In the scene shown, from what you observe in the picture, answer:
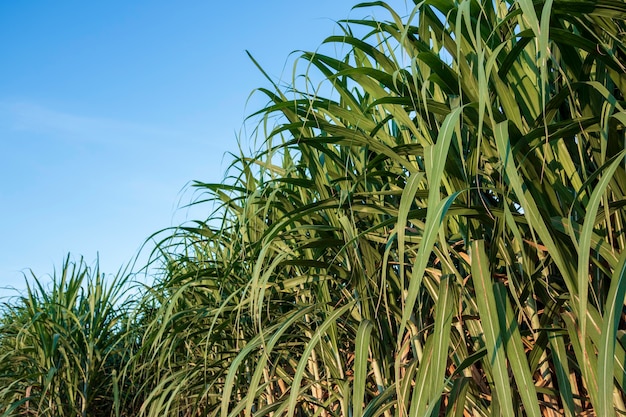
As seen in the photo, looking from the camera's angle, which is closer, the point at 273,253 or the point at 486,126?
the point at 486,126

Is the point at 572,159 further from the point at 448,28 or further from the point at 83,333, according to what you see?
the point at 83,333

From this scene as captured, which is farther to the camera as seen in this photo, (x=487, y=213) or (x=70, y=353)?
(x=70, y=353)

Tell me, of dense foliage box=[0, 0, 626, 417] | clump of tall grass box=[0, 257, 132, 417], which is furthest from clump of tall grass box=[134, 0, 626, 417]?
clump of tall grass box=[0, 257, 132, 417]

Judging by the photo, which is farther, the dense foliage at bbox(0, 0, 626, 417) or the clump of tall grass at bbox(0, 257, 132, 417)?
the clump of tall grass at bbox(0, 257, 132, 417)

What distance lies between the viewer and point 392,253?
1.23 meters

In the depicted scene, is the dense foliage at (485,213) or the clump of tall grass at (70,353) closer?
the dense foliage at (485,213)

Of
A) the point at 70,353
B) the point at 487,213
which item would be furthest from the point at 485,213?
the point at 70,353

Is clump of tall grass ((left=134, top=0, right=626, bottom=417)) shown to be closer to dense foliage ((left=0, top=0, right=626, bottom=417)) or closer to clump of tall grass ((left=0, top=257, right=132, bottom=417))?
dense foliage ((left=0, top=0, right=626, bottom=417))

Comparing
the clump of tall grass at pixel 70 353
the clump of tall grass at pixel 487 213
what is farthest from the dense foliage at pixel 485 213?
the clump of tall grass at pixel 70 353

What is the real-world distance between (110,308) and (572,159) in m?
2.10

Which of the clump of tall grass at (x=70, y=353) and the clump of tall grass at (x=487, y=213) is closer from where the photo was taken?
the clump of tall grass at (x=487, y=213)

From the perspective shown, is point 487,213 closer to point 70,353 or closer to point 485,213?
point 485,213

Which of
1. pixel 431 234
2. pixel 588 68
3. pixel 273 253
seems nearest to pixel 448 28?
pixel 588 68

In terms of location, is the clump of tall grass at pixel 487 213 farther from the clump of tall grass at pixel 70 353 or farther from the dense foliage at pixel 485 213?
the clump of tall grass at pixel 70 353
